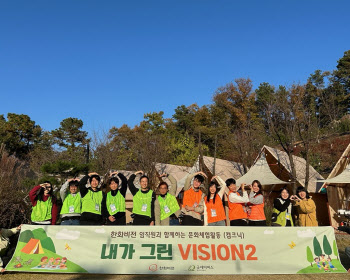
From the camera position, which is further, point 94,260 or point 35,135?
point 35,135

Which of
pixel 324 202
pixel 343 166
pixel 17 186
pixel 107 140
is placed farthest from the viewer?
pixel 107 140

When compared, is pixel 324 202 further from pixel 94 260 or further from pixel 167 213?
pixel 94 260

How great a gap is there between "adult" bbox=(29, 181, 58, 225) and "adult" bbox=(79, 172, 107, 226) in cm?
55

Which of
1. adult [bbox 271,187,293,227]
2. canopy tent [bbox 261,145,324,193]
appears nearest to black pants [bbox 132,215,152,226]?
adult [bbox 271,187,293,227]

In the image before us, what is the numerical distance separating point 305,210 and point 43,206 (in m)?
5.03

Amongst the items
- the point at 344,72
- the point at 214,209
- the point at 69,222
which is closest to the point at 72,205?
the point at 69,222

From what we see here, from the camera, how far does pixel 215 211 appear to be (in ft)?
18.4

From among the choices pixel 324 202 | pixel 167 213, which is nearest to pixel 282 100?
pixel 324 202

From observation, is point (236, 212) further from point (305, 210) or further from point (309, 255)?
point (305, 210)

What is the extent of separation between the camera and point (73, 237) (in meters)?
5.10

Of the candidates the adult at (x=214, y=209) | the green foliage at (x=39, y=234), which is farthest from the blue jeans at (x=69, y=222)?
the adult at (x=214, y=209)

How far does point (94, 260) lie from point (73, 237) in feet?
1.75

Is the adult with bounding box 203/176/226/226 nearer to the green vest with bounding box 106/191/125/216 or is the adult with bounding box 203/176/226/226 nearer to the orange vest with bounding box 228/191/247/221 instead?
the orange vest with bounding box 228/191/247/221

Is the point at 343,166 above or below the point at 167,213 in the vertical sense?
above
